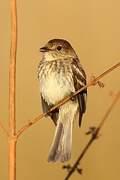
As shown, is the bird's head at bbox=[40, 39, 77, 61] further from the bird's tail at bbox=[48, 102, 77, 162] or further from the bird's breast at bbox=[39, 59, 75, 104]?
the bird's tail at bbox=[48, 102, 77, 162]

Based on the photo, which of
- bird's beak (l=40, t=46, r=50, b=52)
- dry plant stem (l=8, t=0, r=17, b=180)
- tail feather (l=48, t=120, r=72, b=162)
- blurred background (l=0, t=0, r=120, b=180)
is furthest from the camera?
blurred background (l=0, t=0, r=120, b=180)

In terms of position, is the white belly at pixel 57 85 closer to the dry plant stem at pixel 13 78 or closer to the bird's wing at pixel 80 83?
the bird's wing at pixel 80 83

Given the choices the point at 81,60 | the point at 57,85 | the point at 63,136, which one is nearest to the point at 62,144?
the point at 63,136

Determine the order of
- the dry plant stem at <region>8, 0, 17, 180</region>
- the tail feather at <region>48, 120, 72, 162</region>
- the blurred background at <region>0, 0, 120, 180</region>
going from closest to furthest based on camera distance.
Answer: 1. the dry plant stem at <region>8, 0, 17, 180</region>
2. the tail feather at <region>48, 120, 72, 162</region>
3. the blurred background at <region>0, 0, 120, 180</region>

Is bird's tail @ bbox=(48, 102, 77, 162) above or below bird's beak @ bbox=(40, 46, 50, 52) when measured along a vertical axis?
below

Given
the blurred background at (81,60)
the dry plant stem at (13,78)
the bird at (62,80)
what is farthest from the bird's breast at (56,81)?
the dry plant stem at (13,78)

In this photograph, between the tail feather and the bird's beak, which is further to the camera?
the bird's beak

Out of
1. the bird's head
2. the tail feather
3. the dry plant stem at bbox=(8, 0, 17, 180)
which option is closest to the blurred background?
the bird's head
